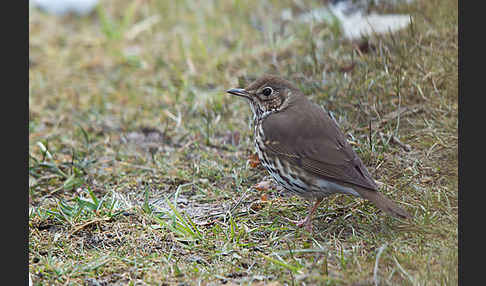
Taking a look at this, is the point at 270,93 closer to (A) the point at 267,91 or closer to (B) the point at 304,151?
(A) the point at 267,91

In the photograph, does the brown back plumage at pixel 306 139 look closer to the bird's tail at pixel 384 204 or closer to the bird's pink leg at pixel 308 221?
the bird's tail at pixel 384 204

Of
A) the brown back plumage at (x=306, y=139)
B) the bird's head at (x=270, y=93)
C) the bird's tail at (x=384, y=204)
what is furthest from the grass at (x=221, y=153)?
the bird's head at (x=270, y=93)

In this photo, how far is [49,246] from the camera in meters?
4.05

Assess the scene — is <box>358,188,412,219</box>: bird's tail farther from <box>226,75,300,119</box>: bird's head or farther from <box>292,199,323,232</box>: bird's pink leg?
<box>226,75,300,119</box>: bird's head

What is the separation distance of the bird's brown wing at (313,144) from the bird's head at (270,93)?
0.09 m

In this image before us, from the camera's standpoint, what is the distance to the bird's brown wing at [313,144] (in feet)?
13.0

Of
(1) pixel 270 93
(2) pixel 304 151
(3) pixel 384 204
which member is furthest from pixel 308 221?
(1) pixel 270 93

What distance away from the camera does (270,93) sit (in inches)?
183

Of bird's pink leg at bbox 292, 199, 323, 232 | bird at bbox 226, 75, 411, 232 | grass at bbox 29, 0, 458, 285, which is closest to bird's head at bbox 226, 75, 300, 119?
bird at bbox 226, 75, 411, 232

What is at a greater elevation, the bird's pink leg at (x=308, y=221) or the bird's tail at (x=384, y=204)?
the bird's tail at (x=384, y=204)

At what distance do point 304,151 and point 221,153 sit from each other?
148 centimetres

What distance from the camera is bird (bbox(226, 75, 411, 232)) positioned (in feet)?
12.8

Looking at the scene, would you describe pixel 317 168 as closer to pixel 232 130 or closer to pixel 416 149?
pixel 416 149

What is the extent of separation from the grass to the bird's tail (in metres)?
0.17
